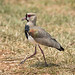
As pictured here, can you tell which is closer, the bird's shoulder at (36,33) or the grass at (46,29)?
the bird's shoulder at (36,33)

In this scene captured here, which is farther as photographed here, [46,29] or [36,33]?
[46,29]

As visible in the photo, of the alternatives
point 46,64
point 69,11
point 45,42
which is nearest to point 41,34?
point 45,42

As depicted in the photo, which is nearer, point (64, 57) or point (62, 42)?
point (64, 57)

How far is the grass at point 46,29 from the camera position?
643cm

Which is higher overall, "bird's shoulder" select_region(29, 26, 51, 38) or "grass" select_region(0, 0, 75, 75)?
"bird's shoulder" select_region(29, 26, 51, 38)

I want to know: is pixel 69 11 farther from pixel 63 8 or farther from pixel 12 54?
pixel 12 54

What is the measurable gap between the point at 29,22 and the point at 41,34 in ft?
1.48

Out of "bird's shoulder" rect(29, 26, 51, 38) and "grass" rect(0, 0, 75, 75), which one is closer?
"bird's shoulder" rect(29, 26, 51, 38)

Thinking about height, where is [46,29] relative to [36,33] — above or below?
below

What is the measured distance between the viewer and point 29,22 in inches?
259

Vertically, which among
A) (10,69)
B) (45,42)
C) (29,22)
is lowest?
(10,69)

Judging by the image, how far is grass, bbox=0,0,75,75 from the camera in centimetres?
643

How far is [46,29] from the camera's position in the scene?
10031 millimetres

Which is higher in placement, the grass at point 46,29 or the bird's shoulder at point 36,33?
the bird's shoulder at point 36,33
